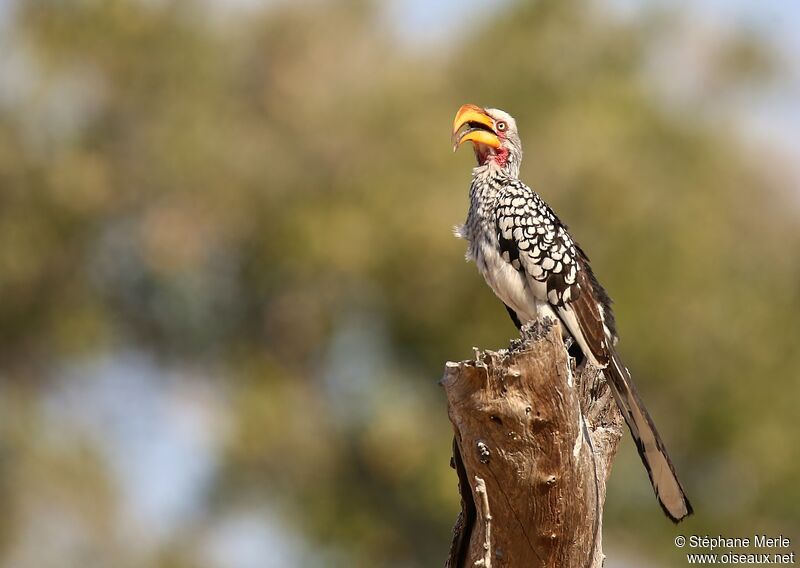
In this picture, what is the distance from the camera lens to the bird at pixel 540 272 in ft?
17.7

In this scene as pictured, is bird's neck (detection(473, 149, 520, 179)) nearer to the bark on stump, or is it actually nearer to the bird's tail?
the bird's tail

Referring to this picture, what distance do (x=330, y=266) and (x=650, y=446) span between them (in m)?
10.4

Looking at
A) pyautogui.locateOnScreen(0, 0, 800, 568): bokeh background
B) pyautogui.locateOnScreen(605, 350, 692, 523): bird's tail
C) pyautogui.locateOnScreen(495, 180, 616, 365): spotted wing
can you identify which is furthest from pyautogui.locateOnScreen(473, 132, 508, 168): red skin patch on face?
pyautogui.locateOnScreen(0, 0, 800, 568): bokeh background

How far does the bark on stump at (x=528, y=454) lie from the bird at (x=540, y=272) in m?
0.90

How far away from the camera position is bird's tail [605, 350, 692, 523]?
199 inches

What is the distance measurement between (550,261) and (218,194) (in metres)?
9.83

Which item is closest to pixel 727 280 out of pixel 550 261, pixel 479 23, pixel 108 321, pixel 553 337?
pixel 479 23

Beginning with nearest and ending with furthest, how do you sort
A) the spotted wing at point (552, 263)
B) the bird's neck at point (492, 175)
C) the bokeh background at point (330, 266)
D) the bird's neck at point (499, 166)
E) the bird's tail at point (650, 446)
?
the bird's tail at point (650, 446), the spotted wing at point (552, 263), the bird's neck at point (492, 175), the bird's neck at point (499, 166), the bokeh background at point (330, 266)

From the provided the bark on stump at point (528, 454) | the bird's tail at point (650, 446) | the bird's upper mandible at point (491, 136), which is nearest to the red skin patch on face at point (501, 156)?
the bird's upper mandible at point (491, 136)

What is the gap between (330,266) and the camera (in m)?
15.4

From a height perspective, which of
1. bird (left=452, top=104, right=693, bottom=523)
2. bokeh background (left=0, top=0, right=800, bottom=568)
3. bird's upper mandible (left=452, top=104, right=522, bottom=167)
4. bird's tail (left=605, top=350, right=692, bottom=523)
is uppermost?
bokeh background (left=0, top=0, right=800, bottom=568)

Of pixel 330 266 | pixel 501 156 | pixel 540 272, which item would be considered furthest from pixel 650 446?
pixel 330 266

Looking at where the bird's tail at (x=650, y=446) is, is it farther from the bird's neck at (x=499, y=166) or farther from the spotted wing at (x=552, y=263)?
the bird's neck at (x=499, y=166)

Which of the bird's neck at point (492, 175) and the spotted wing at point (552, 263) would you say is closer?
the spotted wing at point (552, 263)
